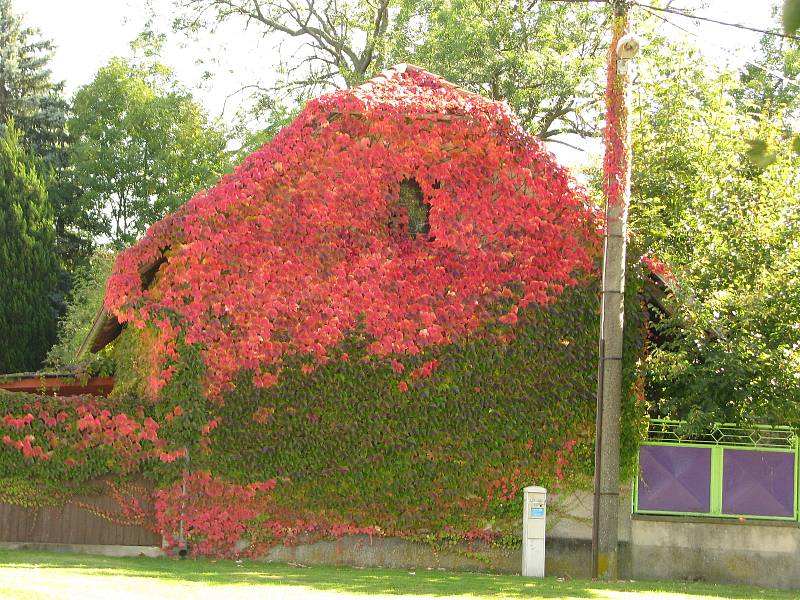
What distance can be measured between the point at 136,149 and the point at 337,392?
30756mm

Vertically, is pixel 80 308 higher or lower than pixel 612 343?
higher

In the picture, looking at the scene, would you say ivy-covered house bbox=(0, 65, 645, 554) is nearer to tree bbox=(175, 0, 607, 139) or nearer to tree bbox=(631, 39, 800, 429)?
tree bbox=(631, 39, 800, 429)

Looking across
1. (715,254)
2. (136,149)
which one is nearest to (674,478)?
(715,254)

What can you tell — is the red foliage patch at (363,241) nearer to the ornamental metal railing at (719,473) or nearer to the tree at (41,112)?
the ornamental metal railing at (719,473)

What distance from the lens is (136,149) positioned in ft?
141

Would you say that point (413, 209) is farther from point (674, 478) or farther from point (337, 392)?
point (674, 478)

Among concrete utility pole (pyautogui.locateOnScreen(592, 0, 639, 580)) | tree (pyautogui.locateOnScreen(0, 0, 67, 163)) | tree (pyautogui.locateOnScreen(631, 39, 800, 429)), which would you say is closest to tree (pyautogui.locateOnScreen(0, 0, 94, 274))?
tree (pyautogui.locateOnScreen(0, 0, 67, 163))

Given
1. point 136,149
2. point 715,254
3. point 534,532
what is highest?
point 136,149

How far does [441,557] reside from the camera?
14656mm

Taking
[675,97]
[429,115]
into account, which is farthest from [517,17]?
[429,115]

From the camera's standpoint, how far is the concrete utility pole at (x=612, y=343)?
41.8ft

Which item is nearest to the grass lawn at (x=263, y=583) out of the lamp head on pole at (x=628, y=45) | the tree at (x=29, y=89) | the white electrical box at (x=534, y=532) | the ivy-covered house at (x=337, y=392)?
the white electrical box at (x=534, y=532)

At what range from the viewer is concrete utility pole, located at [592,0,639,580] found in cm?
1273

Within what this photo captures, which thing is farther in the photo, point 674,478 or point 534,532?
point 674,478
